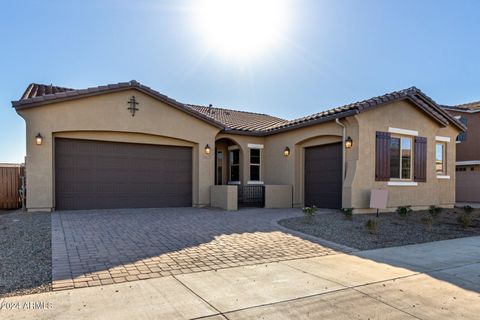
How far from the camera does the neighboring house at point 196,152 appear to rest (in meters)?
12.1

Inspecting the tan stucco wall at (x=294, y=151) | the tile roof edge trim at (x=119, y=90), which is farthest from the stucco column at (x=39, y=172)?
the tan stucco wall at (x=294, y=151)

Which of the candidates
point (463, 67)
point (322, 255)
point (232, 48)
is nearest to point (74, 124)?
point (232, 48)

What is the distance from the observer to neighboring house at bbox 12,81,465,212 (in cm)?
1215

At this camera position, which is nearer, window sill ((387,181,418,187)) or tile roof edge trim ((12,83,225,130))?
tile roof edge trim ((12,83,225,130))

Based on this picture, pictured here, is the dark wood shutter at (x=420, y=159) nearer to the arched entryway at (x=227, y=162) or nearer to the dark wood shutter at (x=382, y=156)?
the dark wood shutter at (x=382, y=156)

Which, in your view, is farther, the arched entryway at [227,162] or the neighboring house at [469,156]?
the neighboring house at [469,156]

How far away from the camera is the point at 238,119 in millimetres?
19531

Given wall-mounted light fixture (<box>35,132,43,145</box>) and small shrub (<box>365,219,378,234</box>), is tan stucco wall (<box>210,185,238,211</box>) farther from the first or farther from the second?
wall-mounted light fixture (<box>35,132,43,145</box>)

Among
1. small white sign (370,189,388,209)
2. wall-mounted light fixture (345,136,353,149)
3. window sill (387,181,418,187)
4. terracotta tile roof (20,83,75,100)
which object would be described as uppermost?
terracotta tile roof (20,83,75,100)

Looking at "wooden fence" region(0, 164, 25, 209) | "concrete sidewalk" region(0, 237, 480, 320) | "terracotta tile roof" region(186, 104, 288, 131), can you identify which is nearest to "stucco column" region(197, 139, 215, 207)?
"terracotta tile roof" region(186, 104, 288, 131)

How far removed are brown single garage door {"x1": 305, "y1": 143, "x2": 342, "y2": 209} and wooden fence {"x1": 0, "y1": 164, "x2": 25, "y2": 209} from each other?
1184cm

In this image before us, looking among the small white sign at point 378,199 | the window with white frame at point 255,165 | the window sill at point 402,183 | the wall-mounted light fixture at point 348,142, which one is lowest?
the small white sign at point 378,199

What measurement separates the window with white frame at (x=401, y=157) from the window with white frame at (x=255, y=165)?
634cm

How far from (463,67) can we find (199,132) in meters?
11.7
